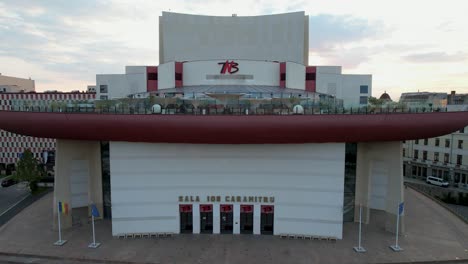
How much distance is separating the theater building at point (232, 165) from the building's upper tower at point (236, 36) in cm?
953

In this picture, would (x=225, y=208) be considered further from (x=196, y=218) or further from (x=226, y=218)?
(x=196, y=218)

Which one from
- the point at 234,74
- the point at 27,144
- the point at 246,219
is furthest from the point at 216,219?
the point at 27,144

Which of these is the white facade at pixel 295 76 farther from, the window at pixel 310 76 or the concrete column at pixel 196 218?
the concrete column at pixel 196 218

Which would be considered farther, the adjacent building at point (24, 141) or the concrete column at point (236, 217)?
the adjacent building at point (24, 141)

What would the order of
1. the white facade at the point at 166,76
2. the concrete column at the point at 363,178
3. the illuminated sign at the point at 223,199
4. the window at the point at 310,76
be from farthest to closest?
the window at the point at 310,76
the white facade at the point at 166,76
the concrete column at the point at 363,178
the illuminated sign at the point at 223,199

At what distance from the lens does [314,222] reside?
65.0 ft

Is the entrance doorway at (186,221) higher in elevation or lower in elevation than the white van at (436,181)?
higher

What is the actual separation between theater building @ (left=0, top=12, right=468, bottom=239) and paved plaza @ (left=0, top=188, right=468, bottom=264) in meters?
1.07

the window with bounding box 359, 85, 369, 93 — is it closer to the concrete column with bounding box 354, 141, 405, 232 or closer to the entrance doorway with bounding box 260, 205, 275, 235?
the concrete column with bounding box 354, 141, 405, 232

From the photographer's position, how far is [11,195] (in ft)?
110

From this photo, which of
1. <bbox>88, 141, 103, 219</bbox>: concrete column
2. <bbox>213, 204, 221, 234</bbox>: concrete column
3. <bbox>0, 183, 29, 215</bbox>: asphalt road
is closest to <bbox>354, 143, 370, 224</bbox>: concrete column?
<bbox>213, 204, 221, 234</bbox>: concrete column

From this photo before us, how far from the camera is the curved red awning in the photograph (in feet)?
57.4

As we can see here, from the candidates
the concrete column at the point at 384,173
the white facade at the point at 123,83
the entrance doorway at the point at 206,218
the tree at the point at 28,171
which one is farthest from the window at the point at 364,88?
the tree at the point at 28,171

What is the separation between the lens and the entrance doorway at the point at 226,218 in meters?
20.4
